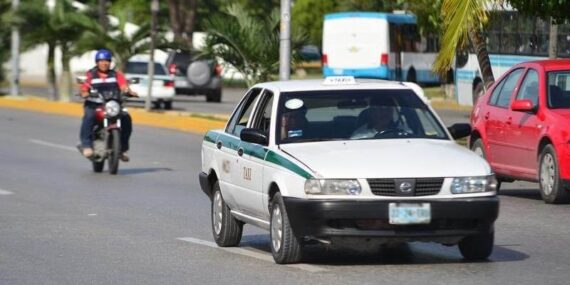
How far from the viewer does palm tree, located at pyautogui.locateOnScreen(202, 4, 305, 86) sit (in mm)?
30562

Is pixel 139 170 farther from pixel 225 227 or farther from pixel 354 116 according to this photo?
pixel 354 116

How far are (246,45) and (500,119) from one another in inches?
538

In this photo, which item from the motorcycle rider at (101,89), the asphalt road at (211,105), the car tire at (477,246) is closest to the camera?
the car tire at (477,246)

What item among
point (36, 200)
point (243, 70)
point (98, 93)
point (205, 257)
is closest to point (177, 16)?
point (243, 70)

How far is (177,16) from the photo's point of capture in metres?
62.1

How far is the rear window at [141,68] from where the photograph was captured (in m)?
43.3

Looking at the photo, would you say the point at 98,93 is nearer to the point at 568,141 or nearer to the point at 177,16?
the point at 568,141

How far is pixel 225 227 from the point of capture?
12859 mm

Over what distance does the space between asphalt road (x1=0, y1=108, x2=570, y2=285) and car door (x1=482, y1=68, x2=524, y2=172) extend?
504mm

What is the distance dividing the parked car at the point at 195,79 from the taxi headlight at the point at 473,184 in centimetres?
3594

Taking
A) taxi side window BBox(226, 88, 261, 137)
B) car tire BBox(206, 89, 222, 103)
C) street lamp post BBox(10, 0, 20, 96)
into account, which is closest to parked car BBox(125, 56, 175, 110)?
street lamp post BBox(10, 0, 20, 96)

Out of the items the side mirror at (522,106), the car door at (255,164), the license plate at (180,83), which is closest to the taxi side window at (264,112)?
the car door at (255,164)

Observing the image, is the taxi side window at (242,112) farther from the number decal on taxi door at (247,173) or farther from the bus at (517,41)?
the bus at (517,41)

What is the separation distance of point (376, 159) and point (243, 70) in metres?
20.0
